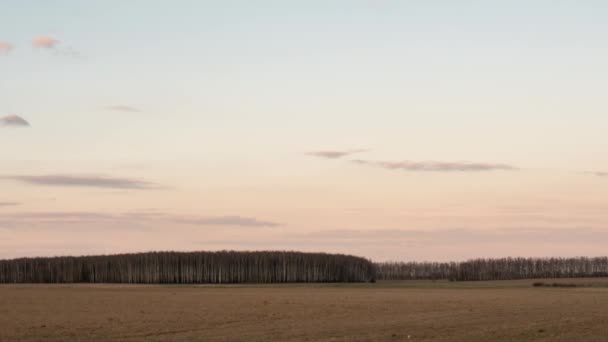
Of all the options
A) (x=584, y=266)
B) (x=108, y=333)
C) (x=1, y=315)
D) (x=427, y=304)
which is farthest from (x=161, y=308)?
(x=584, y=266)

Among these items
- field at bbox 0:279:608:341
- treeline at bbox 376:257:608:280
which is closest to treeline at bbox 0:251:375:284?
treeline at bbox 376:257:608:280

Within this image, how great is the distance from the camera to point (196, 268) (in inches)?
5891

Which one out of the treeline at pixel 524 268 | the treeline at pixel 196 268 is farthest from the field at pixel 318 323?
the treeline at pixel 524 268

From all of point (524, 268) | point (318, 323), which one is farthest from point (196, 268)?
point (318, 323)

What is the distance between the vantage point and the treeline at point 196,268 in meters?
149

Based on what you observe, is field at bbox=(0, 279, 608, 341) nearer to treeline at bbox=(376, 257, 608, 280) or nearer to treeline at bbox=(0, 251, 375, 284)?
treeline at bbox=(0, 251, 375, 284)

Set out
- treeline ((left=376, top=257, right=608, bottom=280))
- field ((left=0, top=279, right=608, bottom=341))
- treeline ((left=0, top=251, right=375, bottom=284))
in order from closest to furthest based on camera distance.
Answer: field ((left=0, top=279, right=608, bottom=341))
treeline ((left=0, top=251, right=375, bottom=284))
treeline ((left=376, top=257, right=608, bottom=280))

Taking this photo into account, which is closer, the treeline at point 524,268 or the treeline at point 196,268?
the treeline at point 196,268

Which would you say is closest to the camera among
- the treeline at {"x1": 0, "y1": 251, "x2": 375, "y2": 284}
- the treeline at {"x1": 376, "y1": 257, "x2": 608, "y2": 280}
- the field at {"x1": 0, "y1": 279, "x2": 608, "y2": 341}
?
the field at {"x1": 0, "y1": 279, "x2": 608, "y2": 341}

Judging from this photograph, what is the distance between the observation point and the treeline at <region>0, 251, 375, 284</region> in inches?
5861

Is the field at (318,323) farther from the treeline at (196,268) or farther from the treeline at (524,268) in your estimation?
the treeline at (524,268)

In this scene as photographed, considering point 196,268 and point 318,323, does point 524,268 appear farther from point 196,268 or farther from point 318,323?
point 318,323

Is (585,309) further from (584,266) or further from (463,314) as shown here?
(584,266)

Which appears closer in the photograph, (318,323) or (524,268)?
(318,323)
